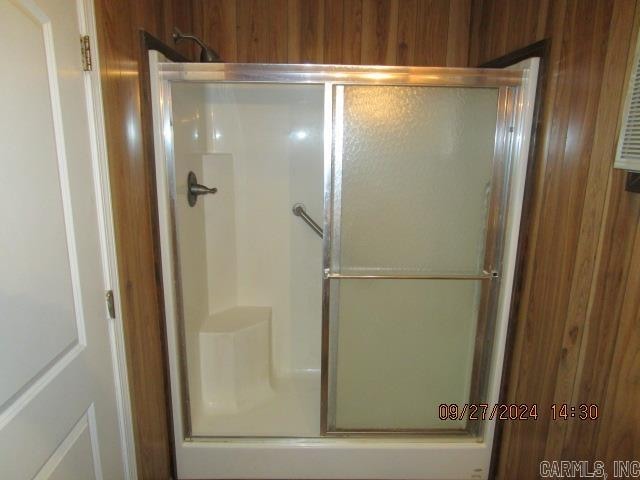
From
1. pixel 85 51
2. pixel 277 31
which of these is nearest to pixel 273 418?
pixel 85 51

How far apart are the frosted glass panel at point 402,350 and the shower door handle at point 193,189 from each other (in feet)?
2.59

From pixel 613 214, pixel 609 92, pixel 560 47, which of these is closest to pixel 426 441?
pixel 613 214

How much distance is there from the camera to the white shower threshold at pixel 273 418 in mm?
1696

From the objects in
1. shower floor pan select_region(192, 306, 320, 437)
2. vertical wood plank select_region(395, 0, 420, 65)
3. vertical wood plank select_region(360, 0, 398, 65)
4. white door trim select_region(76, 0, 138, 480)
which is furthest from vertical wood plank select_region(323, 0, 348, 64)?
shower floor pan select_region(192, 306, 320, 437)

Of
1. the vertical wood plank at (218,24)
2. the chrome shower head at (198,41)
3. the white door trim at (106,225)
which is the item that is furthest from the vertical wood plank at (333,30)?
the white door trim at (106,225)

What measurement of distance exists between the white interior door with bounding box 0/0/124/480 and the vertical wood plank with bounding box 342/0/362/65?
1.26 m

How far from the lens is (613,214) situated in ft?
3.38

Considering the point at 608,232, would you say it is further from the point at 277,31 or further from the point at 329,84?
the point at 277,31

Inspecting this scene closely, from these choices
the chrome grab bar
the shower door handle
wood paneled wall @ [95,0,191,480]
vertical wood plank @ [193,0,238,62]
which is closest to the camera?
wood paneled wall @ [95,0,191,480]

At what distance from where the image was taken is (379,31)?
73.6 inches

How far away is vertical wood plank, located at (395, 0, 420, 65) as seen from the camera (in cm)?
185

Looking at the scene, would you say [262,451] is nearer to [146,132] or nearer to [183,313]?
[183,313]

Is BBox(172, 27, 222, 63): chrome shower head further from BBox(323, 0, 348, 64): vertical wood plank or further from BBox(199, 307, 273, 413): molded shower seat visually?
BBox(199, 307, 273, 413): molded shower seat

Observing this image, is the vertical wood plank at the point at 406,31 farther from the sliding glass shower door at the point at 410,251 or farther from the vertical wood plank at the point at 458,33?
the sliding glass shower door at the point at 410,251
